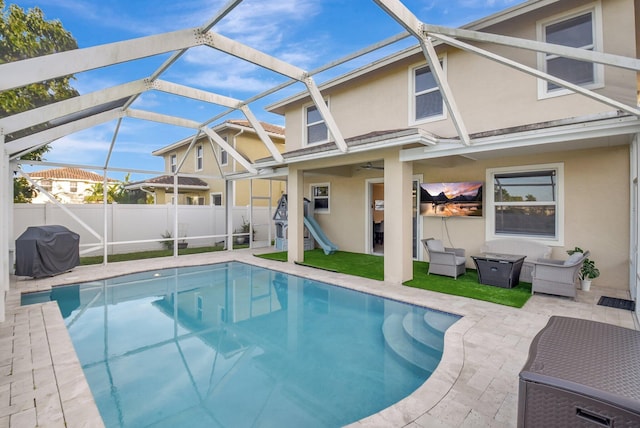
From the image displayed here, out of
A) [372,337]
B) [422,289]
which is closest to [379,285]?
[422,289]

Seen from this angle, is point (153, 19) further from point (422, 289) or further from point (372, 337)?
point (422, 289)

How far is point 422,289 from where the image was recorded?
7.38 meters

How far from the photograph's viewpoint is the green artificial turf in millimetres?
6680

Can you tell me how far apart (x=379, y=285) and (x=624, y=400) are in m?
6.34

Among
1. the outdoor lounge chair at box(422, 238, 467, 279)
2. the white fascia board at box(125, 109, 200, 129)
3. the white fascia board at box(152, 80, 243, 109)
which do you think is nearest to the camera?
the white fascia board at box(152, 80, 243, 109)

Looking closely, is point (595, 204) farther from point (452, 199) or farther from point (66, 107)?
point (66, 107)

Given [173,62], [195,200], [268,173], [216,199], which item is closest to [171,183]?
[195,200]

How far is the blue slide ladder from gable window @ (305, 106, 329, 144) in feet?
11.1

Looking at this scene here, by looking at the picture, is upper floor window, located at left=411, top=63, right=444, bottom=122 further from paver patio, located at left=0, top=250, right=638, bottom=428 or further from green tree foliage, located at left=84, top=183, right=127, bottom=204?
green tree foliage, located at left=84, top=183, right=127, bottom=204

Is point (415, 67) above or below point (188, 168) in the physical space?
above

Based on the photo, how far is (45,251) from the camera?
8.73 metres

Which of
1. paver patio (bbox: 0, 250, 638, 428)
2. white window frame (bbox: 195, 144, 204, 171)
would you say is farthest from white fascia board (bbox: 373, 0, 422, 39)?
white window frame (bbox: 195, 144, 204, 171)

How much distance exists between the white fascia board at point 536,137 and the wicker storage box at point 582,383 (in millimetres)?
4646

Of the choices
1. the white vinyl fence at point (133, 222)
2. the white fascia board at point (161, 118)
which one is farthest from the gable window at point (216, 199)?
the white fascia board at point (161, 118)
